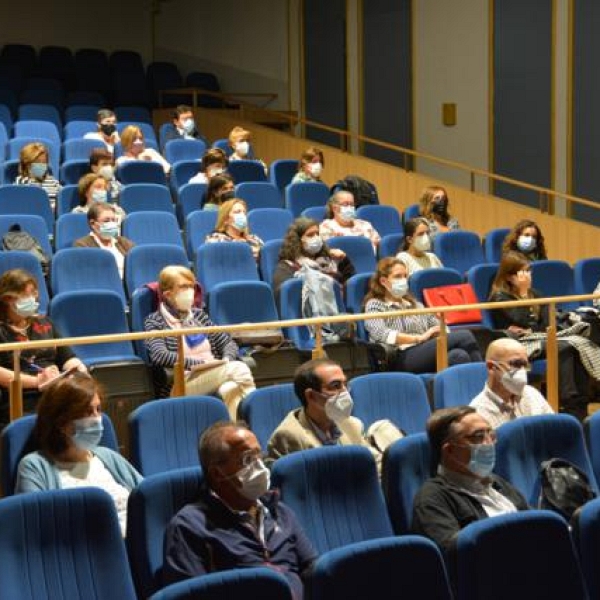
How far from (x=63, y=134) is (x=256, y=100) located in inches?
103

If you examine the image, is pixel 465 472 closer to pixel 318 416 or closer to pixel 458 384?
pixel 318 416

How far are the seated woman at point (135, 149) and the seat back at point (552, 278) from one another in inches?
91.9

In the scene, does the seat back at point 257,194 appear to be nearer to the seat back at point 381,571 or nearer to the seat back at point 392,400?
the seat back at point 392,400

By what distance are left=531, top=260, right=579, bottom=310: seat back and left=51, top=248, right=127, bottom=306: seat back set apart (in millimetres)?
1942

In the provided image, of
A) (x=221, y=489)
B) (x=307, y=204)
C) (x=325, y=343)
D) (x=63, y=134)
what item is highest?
(x=63, y=134)

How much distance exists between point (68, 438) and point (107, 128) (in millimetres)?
4801

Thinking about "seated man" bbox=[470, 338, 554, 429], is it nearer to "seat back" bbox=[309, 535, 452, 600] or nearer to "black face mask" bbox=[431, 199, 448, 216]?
"seat back" bbox=[309, 535, 452, 600]

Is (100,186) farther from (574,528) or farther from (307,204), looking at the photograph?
(574,528)

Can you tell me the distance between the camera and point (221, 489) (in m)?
2.57

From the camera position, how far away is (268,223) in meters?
6.18

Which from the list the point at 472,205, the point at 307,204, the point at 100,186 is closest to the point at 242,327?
the point at 100,186

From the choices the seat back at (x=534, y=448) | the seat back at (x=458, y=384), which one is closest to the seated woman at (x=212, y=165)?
the seat back at (x=458, y=384)

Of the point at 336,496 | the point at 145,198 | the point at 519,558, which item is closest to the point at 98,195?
the point at 145,198

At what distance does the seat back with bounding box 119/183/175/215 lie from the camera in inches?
242
